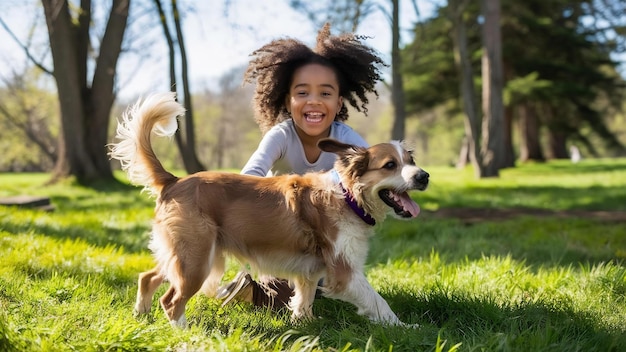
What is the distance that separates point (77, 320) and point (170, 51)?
12.5 m

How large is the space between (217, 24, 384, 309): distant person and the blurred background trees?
1.63 feet

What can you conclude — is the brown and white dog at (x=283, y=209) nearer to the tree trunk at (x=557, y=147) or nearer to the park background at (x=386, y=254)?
the park background at (x=386, y=254)

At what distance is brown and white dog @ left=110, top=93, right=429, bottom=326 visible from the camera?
3543 millimetres

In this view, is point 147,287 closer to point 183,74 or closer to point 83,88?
point 183,74

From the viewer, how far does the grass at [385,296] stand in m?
2.89

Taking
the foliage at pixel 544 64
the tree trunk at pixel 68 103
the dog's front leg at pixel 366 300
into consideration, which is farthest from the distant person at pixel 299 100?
the foliage at pixel 544 64

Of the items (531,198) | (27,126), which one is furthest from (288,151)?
(27,126)

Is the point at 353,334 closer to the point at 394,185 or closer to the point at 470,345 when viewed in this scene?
the point at 470,345

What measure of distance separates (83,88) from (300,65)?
11606 millimetres

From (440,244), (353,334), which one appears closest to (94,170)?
(440,244)

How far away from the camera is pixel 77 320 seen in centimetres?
316

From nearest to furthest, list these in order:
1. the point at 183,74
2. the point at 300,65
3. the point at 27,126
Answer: the point at 300,65 → the point at 183,74 → the point at 27,126

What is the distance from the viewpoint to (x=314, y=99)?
14.9ft

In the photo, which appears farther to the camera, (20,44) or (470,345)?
(20,44)
